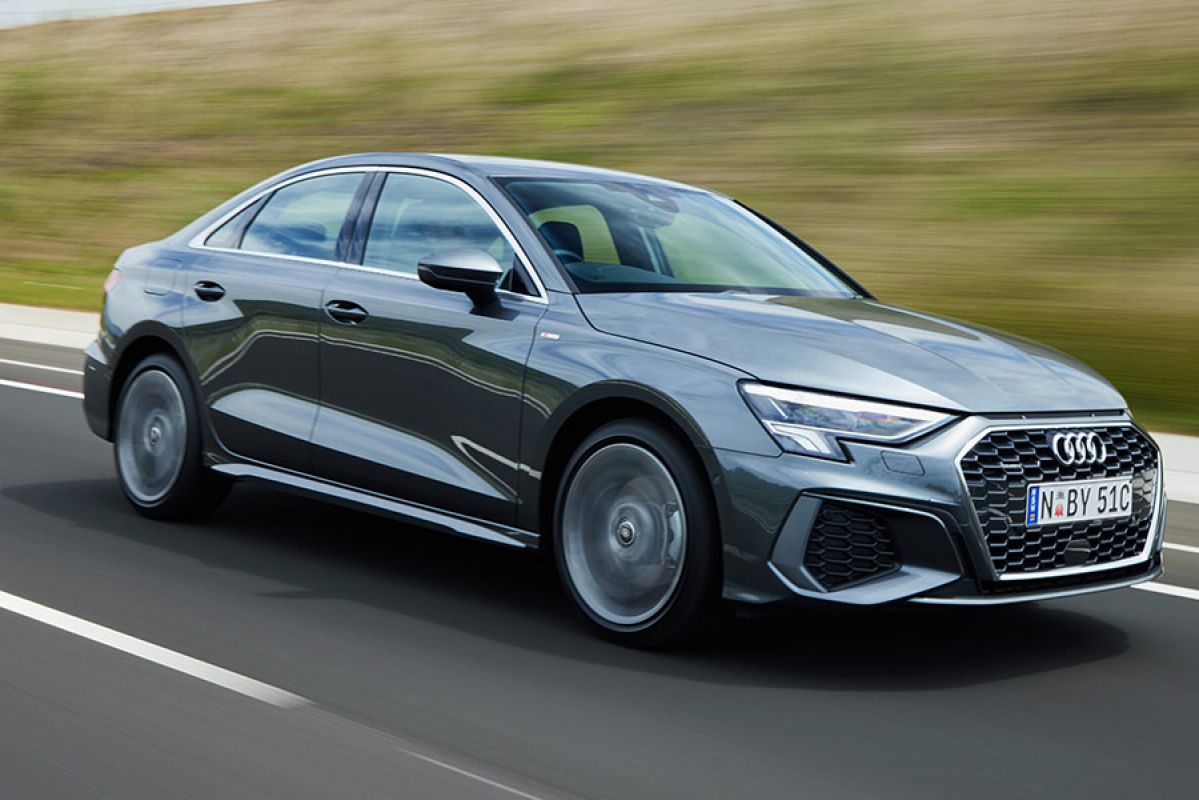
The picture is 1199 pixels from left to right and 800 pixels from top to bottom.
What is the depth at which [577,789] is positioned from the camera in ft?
13.6

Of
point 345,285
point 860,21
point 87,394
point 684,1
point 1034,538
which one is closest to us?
point 1034,538

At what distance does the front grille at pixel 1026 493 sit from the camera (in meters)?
4.98

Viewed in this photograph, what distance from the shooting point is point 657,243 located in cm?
630

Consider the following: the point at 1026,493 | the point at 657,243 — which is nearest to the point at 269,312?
the point at 657,243

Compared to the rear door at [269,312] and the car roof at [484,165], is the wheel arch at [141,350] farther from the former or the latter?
the car roof at [484,165]

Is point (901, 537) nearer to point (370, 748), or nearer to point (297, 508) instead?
point (370, 748)

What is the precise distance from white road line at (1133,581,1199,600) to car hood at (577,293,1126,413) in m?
1.35

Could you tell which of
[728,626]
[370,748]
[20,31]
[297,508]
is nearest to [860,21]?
[297,508]

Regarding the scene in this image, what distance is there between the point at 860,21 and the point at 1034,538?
18731 mm

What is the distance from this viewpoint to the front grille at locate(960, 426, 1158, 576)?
498cm

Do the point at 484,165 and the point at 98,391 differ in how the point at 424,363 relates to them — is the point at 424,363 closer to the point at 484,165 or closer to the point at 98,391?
the point at 484,165

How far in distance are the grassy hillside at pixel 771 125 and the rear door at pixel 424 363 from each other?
6.00 meters

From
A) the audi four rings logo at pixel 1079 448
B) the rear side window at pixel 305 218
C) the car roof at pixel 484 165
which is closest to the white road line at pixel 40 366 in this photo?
the rear side window at pixel 305 218

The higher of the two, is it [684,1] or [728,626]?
[684,1]
